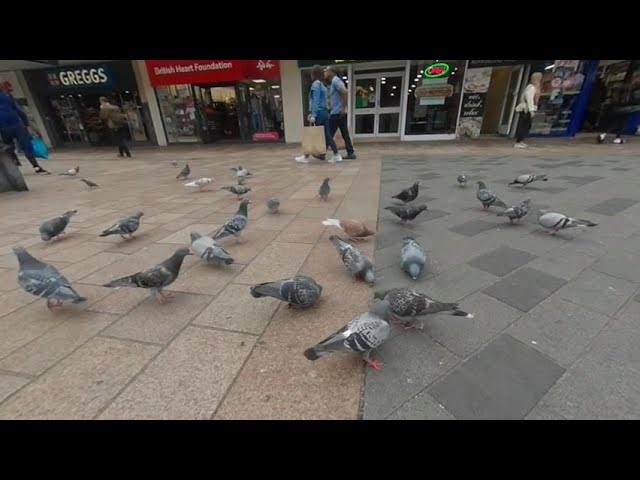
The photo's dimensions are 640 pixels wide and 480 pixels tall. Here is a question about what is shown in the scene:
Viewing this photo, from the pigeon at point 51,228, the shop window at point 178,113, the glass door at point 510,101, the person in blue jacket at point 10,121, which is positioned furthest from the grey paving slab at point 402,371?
the shop window at point 178,113

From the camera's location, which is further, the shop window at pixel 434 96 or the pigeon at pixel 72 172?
the shop window at pixel 434 96

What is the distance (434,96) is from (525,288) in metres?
12.5

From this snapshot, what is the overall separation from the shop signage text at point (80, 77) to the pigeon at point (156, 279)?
17470 mm

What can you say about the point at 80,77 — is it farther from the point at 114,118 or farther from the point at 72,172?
the point at 72,172

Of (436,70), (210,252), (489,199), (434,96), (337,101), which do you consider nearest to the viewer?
(210,252)

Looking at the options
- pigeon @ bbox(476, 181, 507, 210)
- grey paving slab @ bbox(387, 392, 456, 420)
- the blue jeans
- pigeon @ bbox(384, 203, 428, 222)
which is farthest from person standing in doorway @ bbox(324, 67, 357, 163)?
grey paving slab @ bbox(387, 392, 456, 420)

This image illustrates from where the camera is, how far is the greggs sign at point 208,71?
1298cm

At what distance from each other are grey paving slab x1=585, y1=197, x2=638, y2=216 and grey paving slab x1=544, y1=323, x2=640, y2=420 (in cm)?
311

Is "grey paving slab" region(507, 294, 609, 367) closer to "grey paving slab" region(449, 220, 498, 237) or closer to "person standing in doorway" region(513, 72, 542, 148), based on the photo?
"grey paving slab" region(449, 220, 498, 237)

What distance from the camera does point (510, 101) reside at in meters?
13.0

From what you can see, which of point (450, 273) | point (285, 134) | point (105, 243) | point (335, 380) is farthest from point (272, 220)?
point (285, 134)

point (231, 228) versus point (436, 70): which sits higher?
point (436, 70)

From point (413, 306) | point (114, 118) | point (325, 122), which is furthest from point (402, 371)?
point (114, 118)

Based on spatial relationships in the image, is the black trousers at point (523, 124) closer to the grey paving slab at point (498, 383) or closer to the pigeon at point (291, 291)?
the grey paving slab at point (498, 383)
